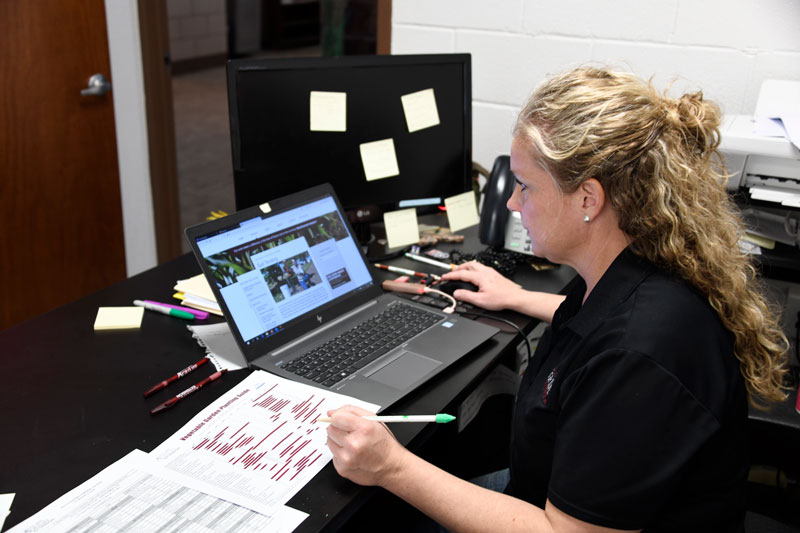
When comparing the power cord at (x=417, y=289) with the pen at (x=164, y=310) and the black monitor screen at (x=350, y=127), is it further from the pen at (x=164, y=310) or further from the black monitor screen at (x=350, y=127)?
the pen at (x=164, y=310)

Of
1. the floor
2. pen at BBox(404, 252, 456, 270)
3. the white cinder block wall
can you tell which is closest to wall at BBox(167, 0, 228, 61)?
the floor

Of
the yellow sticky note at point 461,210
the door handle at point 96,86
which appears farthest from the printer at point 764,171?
the door handle at point 96,86

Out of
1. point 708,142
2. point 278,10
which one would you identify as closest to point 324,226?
point 708,142

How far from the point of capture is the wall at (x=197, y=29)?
672 cm

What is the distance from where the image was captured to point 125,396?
44.0 inches

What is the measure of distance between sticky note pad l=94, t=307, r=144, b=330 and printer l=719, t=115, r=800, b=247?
1.27m

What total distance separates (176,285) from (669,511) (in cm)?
106

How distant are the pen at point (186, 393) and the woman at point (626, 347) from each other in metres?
0.29

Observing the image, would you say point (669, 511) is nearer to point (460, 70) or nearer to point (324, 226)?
point (324, 226)

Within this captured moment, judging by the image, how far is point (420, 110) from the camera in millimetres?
1725

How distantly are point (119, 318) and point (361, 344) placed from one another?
48 cm

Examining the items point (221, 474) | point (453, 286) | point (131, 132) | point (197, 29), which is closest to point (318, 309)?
point (453, 286)

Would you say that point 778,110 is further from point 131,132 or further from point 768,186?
point 131,132

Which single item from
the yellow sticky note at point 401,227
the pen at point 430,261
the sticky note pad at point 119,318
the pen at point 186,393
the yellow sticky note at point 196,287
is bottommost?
the pen at point 186,393
